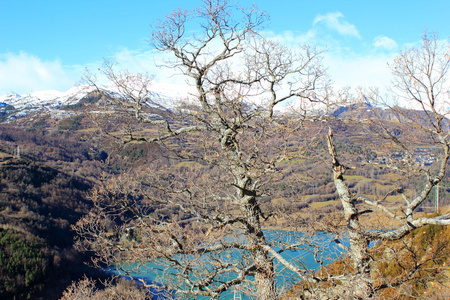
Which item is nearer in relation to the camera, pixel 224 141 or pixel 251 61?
pixel 224 141

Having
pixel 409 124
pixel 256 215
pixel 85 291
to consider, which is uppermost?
pixel 409 124

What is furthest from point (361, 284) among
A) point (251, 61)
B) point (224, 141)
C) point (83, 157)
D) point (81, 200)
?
point (83, 157)

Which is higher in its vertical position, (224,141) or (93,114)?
(93,114)

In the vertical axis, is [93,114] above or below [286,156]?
above

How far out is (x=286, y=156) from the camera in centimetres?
536

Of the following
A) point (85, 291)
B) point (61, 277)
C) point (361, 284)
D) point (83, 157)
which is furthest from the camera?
point (83, 157)

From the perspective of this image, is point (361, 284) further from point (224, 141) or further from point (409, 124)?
point (409, 124)

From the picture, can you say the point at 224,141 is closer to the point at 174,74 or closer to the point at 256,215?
the point at 256,215

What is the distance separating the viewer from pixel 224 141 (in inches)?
247

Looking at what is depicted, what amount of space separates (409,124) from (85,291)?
32.6m

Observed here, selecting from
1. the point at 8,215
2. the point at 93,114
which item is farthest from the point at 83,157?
the point at 93,114

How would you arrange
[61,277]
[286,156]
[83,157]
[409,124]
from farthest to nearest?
[83,157] → [61,277] → [409,124] → [286,156]

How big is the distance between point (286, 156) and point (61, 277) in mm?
64049

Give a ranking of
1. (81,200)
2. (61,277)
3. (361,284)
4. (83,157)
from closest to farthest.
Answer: (361,284), (61,277), (81,200), (83,157)
